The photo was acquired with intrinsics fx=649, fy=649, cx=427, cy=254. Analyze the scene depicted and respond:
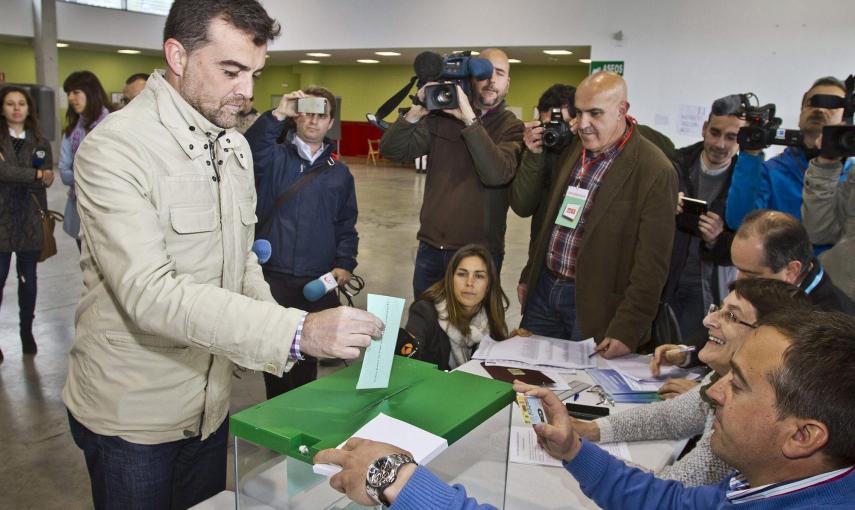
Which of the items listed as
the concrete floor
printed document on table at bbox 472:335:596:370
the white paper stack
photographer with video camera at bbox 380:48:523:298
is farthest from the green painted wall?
the white paper stack

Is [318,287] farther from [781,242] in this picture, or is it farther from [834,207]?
[834,207]

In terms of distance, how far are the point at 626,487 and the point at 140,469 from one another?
113 centimetres

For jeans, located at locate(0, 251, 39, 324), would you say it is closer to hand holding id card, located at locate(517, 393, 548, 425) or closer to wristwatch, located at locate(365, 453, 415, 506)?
hand holding id card, located at locate(517, 393, 548, 425)

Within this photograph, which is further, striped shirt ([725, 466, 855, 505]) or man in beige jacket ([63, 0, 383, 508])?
man in beige jacket ([63, 0, 383, 508])

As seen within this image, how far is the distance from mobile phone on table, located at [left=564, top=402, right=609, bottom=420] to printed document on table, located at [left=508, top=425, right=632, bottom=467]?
6.0 inches

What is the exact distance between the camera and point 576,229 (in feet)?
9.30

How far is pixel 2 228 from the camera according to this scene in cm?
400

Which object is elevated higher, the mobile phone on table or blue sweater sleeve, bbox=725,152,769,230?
blue sweater sleeve, bbox=725,152,769,230

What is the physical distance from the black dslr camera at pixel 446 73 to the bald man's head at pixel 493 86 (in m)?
0.12

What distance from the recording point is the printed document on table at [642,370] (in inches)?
94.6

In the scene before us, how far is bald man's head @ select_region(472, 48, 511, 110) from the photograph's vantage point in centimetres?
338

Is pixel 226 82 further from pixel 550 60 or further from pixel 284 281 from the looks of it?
pixel 550 60

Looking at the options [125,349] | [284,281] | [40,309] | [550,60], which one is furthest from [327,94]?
[550,60]

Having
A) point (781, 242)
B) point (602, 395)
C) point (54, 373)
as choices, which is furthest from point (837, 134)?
point (54, 373)
